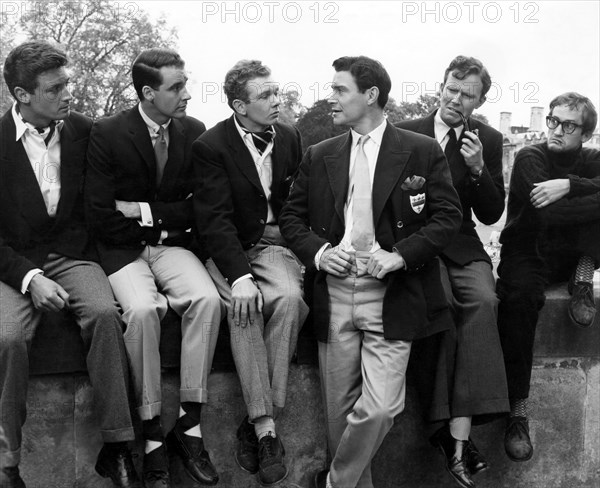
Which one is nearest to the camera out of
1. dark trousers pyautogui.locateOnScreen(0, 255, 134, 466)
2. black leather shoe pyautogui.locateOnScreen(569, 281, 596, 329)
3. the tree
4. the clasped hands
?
dark trousers pyautogui.locateOnScreen(0, 255, 134, 466)

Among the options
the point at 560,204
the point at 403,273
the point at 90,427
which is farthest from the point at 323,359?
the point at 560,204

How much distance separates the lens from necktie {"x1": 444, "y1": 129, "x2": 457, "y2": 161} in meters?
4.65

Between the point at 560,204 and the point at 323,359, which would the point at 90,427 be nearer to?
the point at 323,359

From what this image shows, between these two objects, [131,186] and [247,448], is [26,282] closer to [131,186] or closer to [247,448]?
[131,186]

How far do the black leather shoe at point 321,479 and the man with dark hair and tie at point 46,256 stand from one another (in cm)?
97

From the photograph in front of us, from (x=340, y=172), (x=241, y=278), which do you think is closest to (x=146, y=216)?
(x=241, y=278)

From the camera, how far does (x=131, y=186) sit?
174 inches

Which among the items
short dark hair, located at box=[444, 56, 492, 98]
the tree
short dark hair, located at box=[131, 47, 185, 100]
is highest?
short dark hair, located at box=[131, 47, 185, 100]

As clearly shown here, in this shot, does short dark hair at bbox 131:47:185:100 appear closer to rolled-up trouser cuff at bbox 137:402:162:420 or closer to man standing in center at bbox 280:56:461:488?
man standing in center at bbox 280:56:461:488

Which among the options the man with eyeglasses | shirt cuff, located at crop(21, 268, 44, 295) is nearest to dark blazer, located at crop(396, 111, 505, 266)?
the man with eyeglasses

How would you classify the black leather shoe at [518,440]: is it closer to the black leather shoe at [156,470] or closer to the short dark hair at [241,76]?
the black leather shoe at [156,470]

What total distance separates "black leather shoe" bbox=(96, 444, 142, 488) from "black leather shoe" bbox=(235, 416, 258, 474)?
0.50 meters

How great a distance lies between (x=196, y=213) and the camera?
172 inches

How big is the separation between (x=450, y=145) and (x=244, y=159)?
115 cm
